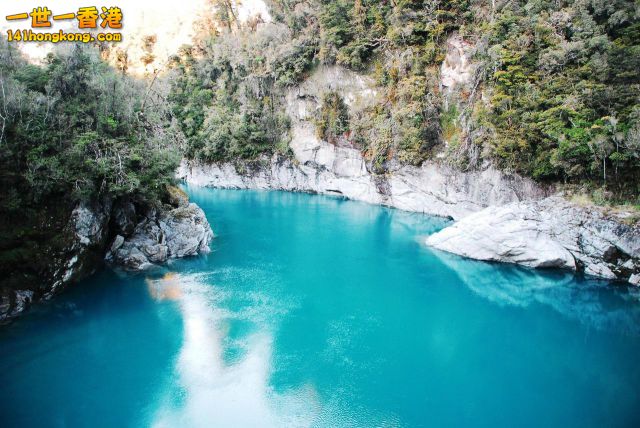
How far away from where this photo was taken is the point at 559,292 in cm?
1711

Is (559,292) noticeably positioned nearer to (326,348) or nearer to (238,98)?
(326,348)

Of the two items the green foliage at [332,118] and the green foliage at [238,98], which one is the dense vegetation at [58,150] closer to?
the green foliage at [332,118]

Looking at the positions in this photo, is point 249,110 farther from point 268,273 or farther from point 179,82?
point 268,273

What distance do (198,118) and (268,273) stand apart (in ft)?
93.1

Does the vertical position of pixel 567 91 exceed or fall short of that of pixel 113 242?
it exceeds it

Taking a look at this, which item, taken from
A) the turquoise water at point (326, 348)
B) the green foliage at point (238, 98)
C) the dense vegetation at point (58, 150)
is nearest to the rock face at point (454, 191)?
the turquoise water at point (326, 348)

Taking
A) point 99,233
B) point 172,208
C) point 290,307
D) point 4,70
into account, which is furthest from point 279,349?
point 4,70

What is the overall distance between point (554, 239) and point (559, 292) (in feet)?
9.48

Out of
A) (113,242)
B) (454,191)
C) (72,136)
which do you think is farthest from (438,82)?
(113,242)

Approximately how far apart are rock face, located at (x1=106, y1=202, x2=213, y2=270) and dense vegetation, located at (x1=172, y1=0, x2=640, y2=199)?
53.9 feet

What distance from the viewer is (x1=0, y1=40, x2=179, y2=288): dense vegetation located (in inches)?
500

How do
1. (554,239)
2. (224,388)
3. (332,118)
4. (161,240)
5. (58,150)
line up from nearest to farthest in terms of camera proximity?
1. (224,388)
2. (58,150)
3. (161,240)
4. (554,239)
5. (332,118)

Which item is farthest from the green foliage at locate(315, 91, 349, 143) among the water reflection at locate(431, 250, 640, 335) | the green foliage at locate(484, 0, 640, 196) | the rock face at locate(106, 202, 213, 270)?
the water reflection at locate(431, 250, 640, 335)

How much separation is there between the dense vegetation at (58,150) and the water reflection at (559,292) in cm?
1582
